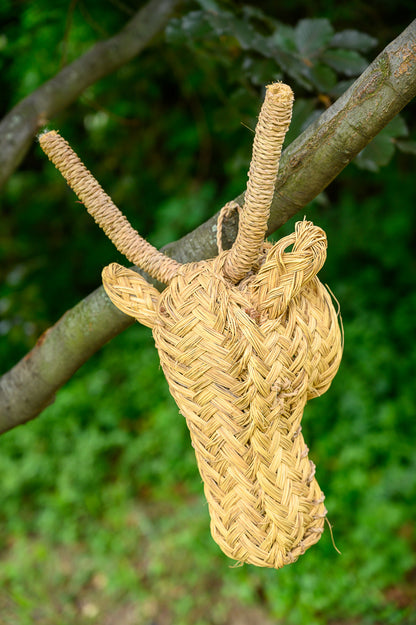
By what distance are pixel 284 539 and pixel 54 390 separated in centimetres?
54

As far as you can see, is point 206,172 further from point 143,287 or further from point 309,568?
point 143,287

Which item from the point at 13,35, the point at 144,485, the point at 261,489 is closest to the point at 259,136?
the point at 261,489

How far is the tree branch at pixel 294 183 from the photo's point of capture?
638 millimetres

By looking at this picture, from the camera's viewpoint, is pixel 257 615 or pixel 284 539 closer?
pixel 284 539

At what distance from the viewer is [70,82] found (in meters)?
1.35

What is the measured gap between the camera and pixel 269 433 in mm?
635

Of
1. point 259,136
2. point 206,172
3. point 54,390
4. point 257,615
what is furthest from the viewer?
point 206,172

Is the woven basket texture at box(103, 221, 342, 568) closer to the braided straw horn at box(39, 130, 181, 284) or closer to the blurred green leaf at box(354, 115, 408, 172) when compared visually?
the braided straw horn at box(39, 130, 181, 284)

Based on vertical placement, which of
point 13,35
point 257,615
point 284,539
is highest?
point 13,35

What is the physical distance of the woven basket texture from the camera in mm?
623

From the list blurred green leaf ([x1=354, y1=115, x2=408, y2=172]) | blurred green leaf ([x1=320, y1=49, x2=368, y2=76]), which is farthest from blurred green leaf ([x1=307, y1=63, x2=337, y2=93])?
blurred green leaf ([x1=354, y1=115, x2=408, y2=172])

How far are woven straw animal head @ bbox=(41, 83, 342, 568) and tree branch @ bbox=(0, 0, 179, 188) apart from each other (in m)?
0.67

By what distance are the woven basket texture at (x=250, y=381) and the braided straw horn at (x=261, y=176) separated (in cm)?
2

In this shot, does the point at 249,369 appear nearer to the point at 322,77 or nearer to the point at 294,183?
the point at 294,183
